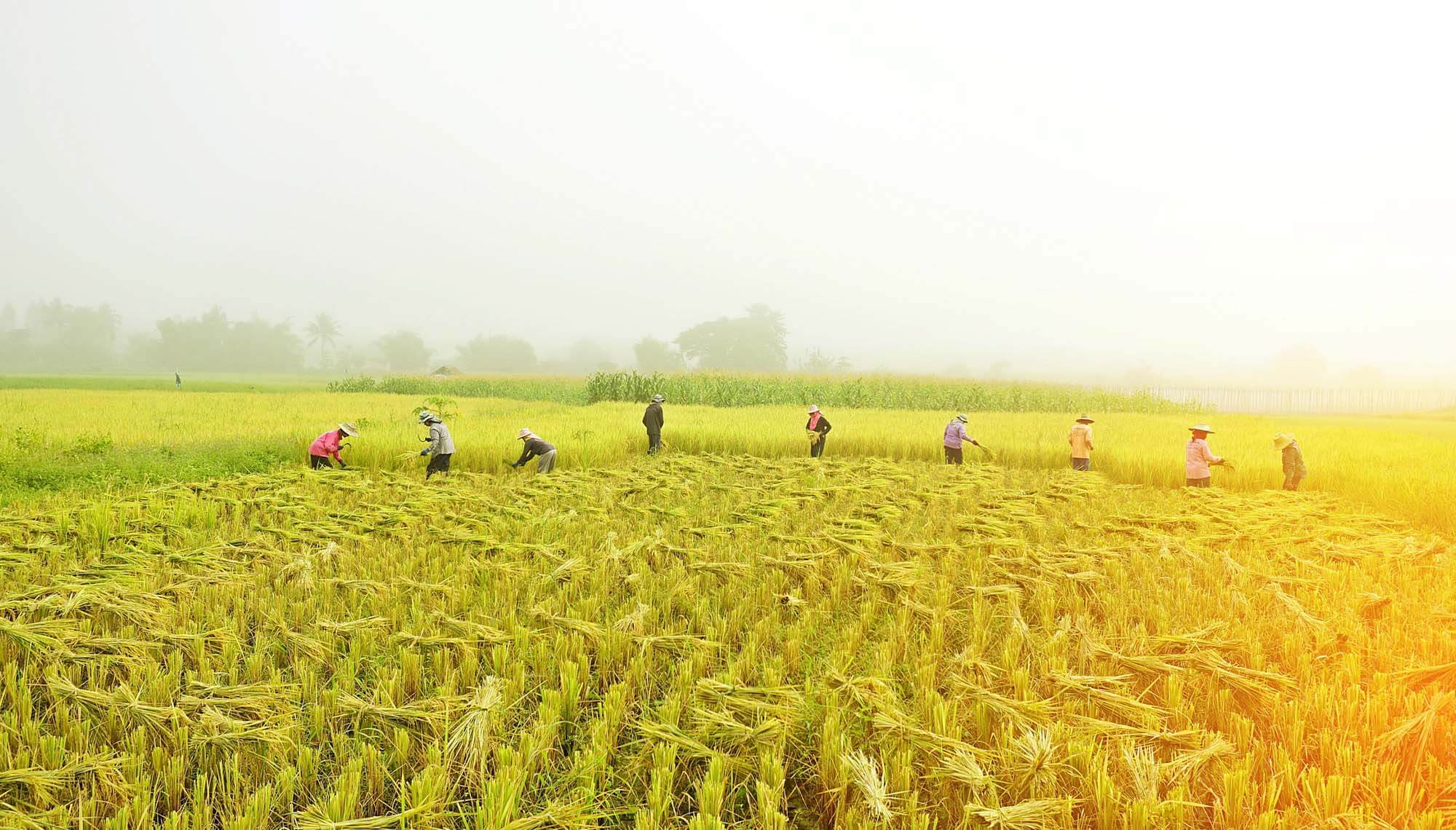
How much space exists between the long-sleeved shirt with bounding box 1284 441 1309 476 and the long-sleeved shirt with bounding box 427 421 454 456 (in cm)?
1238

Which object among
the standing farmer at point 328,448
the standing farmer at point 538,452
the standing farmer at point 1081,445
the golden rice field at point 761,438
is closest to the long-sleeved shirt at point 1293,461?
the golden rice field at point 761,438

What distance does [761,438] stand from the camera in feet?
43.6

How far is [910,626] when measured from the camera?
148 inches

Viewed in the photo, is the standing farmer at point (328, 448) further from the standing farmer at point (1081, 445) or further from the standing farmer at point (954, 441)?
the standing farmer at point (1081, 445)

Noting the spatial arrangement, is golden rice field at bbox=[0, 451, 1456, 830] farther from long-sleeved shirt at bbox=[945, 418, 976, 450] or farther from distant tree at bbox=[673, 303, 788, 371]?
distant tree at bbox=[673, 303, 788, 371]

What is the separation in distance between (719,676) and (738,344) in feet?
294

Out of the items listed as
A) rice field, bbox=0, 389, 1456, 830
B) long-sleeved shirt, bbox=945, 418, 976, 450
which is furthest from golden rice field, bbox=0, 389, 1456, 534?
rice field, bbox=0, 389, 1456, 830

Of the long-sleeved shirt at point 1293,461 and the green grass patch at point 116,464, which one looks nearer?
the green grass patch at point 116,464

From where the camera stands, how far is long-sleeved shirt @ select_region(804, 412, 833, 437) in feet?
40.0

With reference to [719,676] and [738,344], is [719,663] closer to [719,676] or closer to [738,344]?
[719,676]

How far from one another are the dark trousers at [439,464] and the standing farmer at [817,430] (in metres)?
6.40

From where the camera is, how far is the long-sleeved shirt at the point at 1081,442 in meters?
10.9

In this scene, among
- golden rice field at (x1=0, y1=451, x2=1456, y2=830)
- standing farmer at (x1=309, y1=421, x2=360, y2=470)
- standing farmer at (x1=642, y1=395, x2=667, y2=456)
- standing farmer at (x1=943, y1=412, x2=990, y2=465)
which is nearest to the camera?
golden rice field at (x1=0, y1=451, x2=1456, y2=830)

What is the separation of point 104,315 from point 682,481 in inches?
5032
